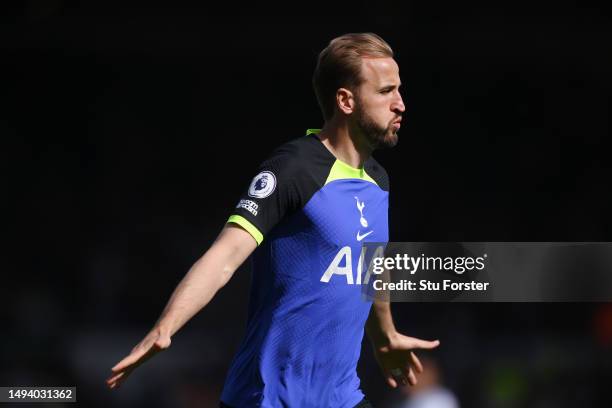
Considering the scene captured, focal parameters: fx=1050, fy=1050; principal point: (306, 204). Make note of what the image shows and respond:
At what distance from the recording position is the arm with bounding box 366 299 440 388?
399 cm

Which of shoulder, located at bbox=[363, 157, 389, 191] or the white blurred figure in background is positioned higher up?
shoulder, located at bbox=[363, 157, 389, 191]

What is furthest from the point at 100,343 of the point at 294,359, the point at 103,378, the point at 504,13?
the point at 294,359

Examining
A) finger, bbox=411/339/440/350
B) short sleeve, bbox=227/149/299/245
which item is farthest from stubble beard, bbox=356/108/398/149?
finger, bbox=411/339/440/350

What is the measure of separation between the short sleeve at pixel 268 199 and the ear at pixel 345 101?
33 cm

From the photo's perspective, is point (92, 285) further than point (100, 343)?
Yes

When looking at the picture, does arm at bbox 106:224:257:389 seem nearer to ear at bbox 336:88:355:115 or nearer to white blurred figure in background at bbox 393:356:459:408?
ear at bbox 336:88:355:115

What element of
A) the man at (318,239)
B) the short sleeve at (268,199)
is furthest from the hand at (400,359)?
the short sleeve at (268,199)

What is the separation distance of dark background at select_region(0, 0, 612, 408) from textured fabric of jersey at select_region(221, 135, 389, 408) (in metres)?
6.02

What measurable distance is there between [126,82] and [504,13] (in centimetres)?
427

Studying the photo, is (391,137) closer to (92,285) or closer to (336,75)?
(336,75)

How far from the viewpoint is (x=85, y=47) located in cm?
1122

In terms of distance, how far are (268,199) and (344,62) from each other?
2.17 ft

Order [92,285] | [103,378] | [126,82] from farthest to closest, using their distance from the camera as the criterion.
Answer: [126,82]
[92,285]
[103,378]

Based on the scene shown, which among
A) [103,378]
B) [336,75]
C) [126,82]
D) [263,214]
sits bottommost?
[103,378]
